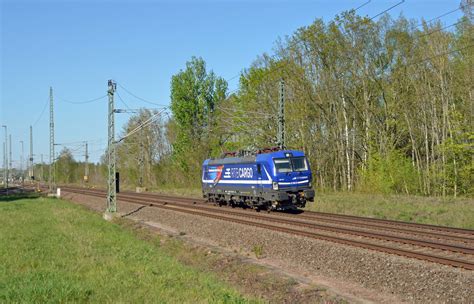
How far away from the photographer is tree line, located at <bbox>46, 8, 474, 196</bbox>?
34.0 meters

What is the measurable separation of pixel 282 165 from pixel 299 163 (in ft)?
3.47

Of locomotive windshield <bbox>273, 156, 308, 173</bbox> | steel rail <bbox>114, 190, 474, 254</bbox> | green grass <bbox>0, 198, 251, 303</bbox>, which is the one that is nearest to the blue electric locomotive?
locomotive windshield <bbox>273, 156, 308, 173</bbox>

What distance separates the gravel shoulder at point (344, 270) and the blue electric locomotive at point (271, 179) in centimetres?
553

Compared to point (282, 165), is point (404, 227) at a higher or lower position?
lower

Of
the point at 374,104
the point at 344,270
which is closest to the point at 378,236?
the point at 344,270

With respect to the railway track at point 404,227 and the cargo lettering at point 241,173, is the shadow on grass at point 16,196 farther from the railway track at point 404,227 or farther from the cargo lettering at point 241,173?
the railway track at point 404,227

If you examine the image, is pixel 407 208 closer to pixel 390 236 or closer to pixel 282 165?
Answer: pixel 282 165

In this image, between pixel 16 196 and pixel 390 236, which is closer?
pixel 390 236

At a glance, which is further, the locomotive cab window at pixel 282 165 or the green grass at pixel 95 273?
the locomotive cab window at pixel 282 165

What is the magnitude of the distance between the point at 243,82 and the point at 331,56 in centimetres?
987

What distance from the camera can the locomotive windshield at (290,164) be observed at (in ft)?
82.0

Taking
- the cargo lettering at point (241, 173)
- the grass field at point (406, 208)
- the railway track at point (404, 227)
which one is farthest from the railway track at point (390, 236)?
the cargo lettering at point (241, 173)

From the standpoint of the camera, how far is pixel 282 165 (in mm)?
25047

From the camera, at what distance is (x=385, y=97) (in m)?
38.6
